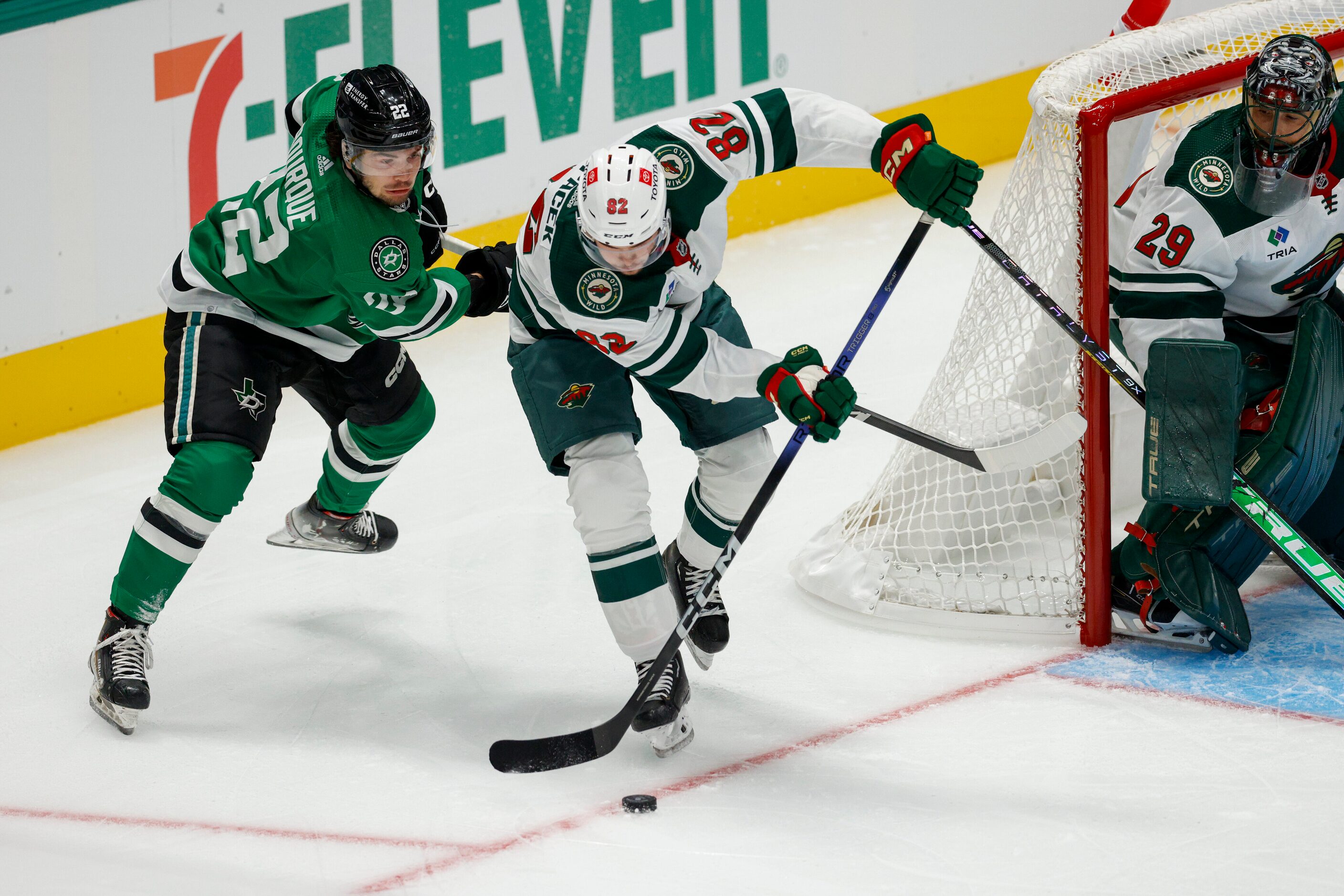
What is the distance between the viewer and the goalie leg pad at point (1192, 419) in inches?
114

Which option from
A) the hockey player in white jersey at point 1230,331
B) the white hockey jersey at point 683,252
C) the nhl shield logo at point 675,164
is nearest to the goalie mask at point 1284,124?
the hockey player in white jersey at point 1230,331

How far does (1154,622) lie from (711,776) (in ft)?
3.10

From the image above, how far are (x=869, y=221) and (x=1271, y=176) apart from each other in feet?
9.91

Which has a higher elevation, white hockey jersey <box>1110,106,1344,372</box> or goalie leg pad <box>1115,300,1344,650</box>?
white hockey jersey <box>1110,106,1344,372</box>

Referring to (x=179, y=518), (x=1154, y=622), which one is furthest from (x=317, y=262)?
(x=1154, y=622)

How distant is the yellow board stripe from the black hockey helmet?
Result: 2.09 m

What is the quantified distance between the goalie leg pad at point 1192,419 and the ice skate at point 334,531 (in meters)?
1.69

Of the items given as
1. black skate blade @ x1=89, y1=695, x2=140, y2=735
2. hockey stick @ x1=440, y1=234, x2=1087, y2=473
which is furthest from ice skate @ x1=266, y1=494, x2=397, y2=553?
hockey stick @ x1=440, y1=234, x2=1087, y2=473

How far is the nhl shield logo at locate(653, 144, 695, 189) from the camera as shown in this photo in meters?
2.80

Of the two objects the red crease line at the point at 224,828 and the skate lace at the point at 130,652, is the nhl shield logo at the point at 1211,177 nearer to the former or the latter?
the red crease line at the point at 224,828

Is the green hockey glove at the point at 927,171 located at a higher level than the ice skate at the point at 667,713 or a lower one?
higher

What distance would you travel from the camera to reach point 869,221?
5.89 m

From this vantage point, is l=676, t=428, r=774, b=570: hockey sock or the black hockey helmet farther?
l=676, t=428, r=774, b=570: hockey sock

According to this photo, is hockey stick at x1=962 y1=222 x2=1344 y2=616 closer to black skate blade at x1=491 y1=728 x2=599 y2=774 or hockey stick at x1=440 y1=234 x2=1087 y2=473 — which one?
hockey stick at x1=440 y1=234 x2=1087 y2=473
